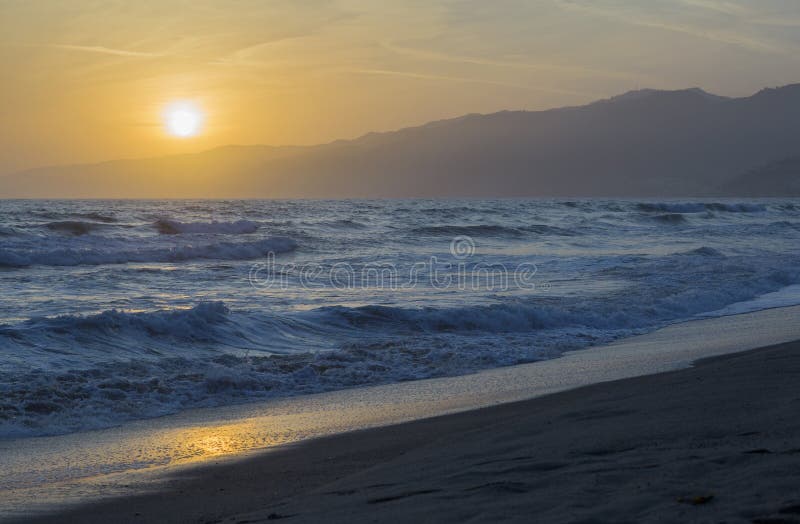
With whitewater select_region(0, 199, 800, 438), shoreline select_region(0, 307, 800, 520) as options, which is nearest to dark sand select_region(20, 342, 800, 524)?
shoreline select_region(0, 307, 800, 520)

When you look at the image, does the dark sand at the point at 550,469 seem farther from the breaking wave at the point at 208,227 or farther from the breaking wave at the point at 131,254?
the breaking wave at the point at 208,227

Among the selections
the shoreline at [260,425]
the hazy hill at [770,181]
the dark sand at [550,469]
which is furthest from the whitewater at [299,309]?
the hazy hill at [770,181]

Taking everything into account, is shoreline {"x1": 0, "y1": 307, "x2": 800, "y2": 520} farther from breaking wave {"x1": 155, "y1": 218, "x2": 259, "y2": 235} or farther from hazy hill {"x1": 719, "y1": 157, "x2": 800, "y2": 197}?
hazy hill {"x1": 719, "y1": 157, "x2": 800, "y2": 197}

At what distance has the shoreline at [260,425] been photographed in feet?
16.5

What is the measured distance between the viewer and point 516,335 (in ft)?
39.1

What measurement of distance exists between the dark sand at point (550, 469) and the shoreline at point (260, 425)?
27cm

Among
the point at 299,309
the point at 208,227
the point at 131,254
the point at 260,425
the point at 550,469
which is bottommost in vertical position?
the point at 260,425

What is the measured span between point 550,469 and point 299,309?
9782 mm

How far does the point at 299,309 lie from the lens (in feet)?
44.4

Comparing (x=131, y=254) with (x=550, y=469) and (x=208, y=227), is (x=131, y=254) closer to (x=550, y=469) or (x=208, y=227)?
(x=208, y=227)

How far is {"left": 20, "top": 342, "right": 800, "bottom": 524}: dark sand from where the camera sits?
3324 mm

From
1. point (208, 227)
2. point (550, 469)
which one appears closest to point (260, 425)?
point (550, 469)

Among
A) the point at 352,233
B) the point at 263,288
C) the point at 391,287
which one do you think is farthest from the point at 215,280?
the point at 352,233

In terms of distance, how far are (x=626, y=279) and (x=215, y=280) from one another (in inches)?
377
